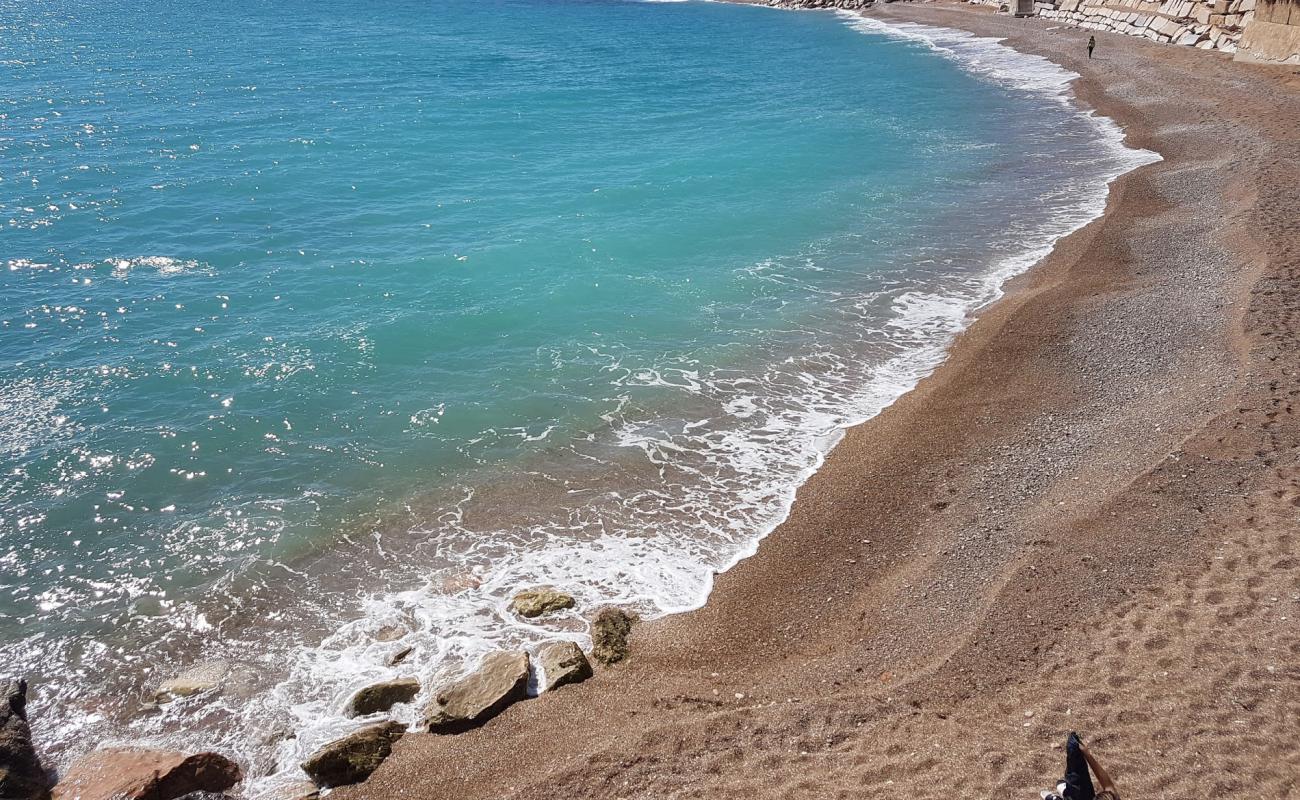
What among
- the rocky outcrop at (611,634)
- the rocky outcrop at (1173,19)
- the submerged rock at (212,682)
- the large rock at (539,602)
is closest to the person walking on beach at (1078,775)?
the rocky outcrop at (611,634)

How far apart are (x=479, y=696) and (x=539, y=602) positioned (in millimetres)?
1856

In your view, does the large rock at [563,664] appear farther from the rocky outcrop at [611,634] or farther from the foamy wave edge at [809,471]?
the foamy wave edge at [809,471]

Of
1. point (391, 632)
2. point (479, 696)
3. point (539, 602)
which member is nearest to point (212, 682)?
point (391, 632)

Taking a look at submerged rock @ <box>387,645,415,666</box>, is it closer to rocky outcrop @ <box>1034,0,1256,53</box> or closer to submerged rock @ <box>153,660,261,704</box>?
submerged rock @ <box>153,660,261,704</box>

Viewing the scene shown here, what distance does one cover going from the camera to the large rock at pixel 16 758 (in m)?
8.38

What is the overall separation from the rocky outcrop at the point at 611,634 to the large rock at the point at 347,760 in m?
2.65

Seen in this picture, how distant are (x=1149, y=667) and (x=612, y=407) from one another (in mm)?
10071

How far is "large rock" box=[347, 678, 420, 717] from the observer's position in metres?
9.63

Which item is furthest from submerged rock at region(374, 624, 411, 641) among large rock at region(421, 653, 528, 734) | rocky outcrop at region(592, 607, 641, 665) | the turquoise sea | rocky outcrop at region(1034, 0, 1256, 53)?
rocky outcrop at region(1034, 0, 1256, 53)

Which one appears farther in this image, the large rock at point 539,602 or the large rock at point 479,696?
the large rock at point 539,602

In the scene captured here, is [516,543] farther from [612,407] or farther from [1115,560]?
[1115,560]

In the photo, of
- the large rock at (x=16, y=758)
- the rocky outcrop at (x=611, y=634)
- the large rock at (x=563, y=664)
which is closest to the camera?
the large rock at (x=16, y=758)

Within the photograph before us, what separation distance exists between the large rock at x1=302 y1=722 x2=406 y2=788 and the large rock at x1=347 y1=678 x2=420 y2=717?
527 mm

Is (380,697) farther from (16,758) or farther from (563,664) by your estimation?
(16,758)
